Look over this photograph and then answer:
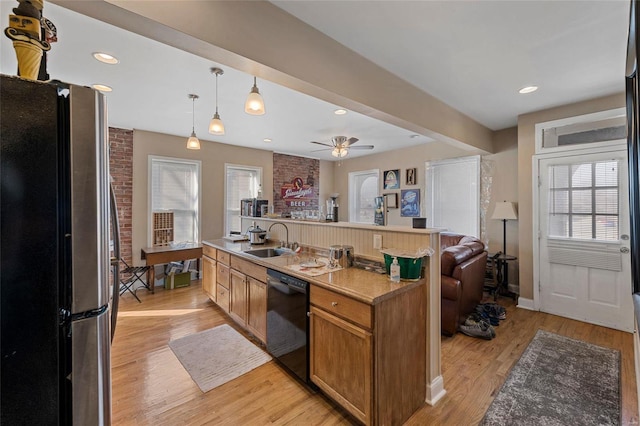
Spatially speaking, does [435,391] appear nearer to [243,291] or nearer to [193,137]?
[243,291]

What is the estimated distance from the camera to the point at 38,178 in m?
0.68

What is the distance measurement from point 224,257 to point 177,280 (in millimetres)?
2017

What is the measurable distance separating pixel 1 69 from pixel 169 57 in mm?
1527

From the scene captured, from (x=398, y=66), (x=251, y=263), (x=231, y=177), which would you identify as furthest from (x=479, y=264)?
(x=231, y=177)

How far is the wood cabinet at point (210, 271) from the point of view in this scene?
356cm

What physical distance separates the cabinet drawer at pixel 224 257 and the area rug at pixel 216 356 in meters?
0.79

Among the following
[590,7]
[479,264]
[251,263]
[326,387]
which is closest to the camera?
[590,7]

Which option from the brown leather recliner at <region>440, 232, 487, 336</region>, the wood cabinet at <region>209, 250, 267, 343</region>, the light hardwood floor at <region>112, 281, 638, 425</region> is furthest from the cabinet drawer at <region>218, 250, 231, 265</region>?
the brown leather recliner at <region>440, 232, 487, 336</region>

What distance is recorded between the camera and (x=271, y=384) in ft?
7.12

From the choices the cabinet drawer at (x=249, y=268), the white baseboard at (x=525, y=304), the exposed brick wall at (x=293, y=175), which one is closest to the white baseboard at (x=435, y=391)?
the cabinet drawer at (x=249, y=268)

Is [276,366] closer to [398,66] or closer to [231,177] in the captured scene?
[398,66]

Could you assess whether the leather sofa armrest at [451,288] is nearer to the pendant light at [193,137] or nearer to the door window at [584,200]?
the door window at [584,200]

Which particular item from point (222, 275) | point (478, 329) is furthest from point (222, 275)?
point (478, 329)

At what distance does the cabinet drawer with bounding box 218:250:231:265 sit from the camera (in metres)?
3.19
